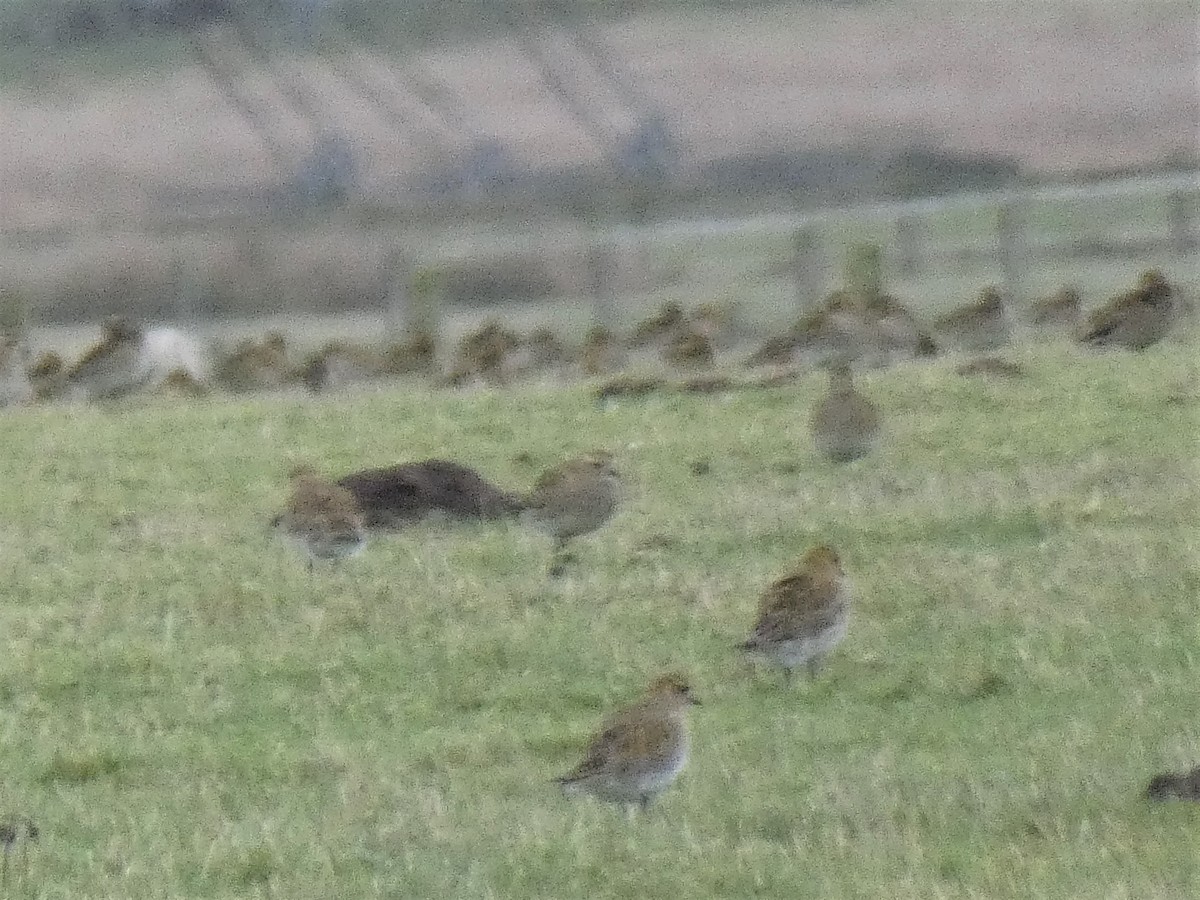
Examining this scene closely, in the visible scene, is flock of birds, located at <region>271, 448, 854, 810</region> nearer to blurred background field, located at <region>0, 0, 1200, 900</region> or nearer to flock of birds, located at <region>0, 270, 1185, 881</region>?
flock of birds, located at <region>0, 270, 1185, 881</region>

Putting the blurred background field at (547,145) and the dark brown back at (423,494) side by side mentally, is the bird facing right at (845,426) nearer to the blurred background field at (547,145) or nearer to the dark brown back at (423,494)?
the dark brown back at (423,494)

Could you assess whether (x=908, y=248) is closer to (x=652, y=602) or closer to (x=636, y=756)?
(x=652, y=602)

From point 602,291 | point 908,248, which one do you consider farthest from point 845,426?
point 908,248

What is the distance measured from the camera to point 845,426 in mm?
15898

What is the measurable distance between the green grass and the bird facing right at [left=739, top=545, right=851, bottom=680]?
157mm

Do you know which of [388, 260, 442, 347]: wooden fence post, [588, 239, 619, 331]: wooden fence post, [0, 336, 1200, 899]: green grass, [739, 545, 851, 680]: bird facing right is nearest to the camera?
[0, 336, 1200, 899]: green grass

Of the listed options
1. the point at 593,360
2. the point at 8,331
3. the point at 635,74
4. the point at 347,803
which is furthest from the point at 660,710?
the point at 635,74

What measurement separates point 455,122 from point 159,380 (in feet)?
63.5

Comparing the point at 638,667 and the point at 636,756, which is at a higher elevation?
the point at 638,667

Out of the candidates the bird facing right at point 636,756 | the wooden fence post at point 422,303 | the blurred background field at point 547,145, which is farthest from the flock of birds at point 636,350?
the bird facing right at point 636,756

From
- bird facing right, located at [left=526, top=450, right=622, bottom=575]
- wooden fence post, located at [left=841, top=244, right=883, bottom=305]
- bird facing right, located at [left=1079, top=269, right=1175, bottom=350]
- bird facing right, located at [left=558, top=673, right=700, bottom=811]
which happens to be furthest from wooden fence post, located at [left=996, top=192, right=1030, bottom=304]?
bird facing right, located at [left=558, top=673, right=700, bottom=811]

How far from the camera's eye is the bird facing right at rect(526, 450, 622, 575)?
1378 centimetres

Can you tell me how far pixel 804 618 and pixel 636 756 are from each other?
2.12 m

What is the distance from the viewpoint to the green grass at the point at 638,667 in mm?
8258
